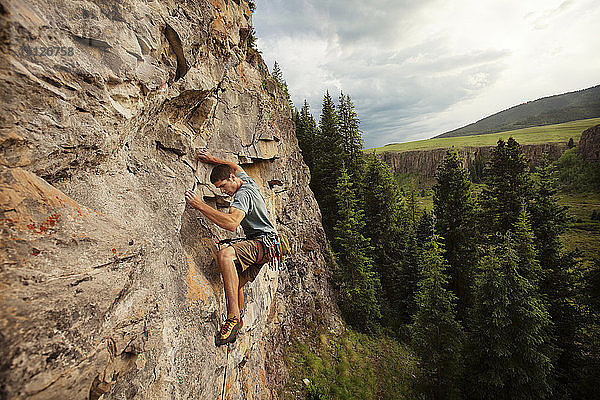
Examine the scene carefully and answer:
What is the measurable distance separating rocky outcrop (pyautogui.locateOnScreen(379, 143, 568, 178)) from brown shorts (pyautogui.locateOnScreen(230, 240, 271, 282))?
88.2 meters

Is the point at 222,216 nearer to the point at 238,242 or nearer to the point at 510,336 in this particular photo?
the point at 238,242

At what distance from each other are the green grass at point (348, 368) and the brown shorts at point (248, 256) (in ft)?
25.3

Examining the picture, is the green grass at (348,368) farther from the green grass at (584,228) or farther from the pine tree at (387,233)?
the green grass at (584,228)

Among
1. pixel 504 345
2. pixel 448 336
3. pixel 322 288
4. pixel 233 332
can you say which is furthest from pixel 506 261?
pixel 233 332

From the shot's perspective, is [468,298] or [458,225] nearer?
[468,298]

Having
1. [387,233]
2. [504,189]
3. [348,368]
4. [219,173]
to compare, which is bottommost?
[348,368]

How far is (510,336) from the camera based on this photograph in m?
11.8

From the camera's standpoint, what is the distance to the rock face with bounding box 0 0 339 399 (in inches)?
89.3

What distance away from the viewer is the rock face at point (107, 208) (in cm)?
227

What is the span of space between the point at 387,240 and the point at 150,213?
21180 mm

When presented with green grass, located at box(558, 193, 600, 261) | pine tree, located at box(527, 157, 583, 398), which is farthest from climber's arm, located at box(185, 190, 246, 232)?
green grass, located at box(558, 193, 600, 261)

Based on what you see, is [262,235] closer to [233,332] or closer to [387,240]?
[233,332]

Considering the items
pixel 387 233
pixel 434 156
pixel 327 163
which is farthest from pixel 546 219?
pixel 434 156

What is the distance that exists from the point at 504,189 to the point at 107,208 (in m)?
22.1
